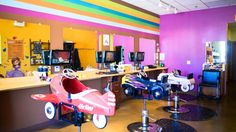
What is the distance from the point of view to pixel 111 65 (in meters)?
5.27

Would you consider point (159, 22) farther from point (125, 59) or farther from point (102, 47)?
point (102, 47)

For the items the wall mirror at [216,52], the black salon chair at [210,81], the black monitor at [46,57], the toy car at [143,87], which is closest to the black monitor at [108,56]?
the toy car at [143,87]

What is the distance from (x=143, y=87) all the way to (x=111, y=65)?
1.75 m

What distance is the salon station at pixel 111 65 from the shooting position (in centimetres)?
309

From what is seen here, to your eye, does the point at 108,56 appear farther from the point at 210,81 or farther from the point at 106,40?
the point at 210,81

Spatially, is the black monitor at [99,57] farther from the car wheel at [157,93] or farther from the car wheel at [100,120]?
the car wheel at [100,120]

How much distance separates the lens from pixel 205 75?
6262 mm

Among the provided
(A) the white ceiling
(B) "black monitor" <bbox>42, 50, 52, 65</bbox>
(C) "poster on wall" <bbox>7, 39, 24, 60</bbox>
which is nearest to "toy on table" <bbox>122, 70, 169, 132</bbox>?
(B) "black monitor" <bbox>42, 50, 52, 65</bbox>

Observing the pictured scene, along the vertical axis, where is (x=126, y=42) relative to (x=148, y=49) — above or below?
above

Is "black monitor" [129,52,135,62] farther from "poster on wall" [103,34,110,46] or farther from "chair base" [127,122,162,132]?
"chair base" [127,122,162,132]

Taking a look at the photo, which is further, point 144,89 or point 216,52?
point 216,52

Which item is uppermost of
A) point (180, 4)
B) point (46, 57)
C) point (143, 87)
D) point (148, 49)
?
point (180, 4)

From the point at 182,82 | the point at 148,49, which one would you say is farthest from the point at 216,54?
the point at 182,82

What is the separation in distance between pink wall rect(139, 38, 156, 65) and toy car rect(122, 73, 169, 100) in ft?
10.7
